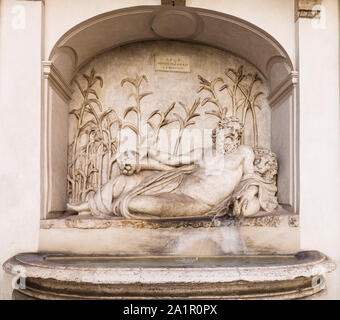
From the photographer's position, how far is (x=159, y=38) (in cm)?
446

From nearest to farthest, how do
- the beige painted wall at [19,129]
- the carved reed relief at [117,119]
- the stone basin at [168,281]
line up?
the stone basin at [168,281]
the beige painted wall at [19,129]
the carved reed relief at [117,119]

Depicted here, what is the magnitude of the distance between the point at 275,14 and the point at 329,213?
222 cm

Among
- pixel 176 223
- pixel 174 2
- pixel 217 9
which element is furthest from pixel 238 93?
pixel 176 223

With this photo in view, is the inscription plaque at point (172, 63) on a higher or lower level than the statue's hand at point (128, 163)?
higher

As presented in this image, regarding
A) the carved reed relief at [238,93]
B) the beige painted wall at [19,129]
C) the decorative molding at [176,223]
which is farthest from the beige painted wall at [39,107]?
the carved reed relief at [238,93]

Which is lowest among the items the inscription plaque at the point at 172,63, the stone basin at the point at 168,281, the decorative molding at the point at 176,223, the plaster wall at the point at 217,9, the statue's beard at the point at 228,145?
the stone basin at the point at 168,281

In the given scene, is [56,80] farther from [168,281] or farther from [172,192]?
[168,281]

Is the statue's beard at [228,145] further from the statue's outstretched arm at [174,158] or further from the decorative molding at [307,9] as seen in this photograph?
the decorative molding at [307,9]

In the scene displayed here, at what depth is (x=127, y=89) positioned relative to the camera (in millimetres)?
4535

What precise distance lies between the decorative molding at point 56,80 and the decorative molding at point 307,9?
106 inches

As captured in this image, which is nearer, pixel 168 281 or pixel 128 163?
pixel 168 281

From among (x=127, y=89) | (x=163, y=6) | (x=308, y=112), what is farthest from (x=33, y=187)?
(x=308, y=112)

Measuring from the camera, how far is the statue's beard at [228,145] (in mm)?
4078

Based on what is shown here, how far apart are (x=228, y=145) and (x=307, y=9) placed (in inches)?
66.4
